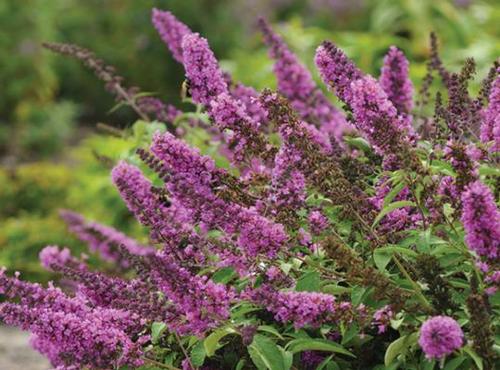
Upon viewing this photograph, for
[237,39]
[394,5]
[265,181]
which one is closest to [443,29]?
[394,5]

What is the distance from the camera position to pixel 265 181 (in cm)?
336

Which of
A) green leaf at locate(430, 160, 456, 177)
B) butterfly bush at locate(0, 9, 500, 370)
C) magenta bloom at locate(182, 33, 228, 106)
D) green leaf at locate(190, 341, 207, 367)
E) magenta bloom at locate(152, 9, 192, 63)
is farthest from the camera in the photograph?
magenta bloom at locate(152, 9, 192, 63)

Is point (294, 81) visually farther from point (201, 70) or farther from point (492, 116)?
point (492, 116)

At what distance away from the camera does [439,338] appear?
2527 millimetres

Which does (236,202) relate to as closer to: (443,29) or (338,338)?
(338,338)

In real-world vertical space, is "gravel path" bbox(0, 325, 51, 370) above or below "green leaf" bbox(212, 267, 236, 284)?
above

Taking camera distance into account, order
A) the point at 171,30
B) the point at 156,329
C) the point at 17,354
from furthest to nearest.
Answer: the point at 17,354
the point at 171,30
the point at 156,329

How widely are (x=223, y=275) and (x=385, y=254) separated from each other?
22.9 inches

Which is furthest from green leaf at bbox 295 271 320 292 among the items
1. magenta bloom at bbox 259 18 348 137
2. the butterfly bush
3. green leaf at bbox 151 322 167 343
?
magenta bloom at bbox 259 18 348 137

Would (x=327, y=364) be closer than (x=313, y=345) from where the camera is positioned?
No

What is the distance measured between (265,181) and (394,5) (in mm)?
10574

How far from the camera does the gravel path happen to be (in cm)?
702

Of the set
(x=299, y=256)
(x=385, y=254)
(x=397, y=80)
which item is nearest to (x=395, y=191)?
(x=385, y=254)

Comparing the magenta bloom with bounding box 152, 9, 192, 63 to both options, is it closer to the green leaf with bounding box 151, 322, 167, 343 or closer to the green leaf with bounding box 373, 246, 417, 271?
the green leaf with bounding box 151, 322, 167, 343
